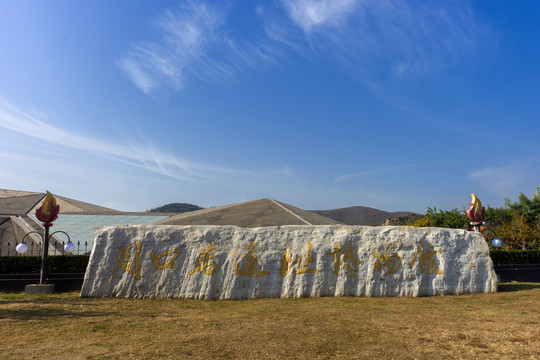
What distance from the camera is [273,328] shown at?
7.93m

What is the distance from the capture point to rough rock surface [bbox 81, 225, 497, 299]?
12094 millimetres

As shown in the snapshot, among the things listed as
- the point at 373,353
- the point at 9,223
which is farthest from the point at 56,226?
the point at 373,353

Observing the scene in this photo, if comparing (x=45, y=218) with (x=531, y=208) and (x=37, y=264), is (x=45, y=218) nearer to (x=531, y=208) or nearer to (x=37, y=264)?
(x=37, y=264)

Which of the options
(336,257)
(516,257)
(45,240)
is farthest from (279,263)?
(516,257)

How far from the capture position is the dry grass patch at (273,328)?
20.8 ft

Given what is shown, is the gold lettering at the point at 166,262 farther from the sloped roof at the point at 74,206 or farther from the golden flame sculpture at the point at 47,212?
the sloped roof at the point at 74,206

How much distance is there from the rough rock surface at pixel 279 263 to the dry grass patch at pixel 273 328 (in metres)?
0.58

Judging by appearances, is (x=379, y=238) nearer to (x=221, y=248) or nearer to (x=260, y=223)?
(x=221, y=248)

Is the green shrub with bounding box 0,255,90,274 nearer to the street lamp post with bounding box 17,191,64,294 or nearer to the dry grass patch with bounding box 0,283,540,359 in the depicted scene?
the street lamp post with bounding box 17,191,64,294

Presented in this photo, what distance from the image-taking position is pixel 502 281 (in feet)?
56.8

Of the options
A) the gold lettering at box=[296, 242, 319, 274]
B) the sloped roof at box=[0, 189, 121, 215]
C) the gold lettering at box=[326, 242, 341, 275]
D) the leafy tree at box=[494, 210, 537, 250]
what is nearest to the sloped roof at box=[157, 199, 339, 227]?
the gold lettering at box=[326, 242, 341, 275]

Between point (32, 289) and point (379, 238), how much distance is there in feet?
39.7

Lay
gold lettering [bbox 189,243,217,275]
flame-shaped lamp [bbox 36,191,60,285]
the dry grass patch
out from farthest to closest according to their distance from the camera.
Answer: flame-shaped lamp [bbox 36,191,60,285] < gold lettering [bbox 189,243,217,275] < the dry grass patch

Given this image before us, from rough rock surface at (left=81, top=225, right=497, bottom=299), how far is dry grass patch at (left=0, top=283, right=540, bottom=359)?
1.90 feet
